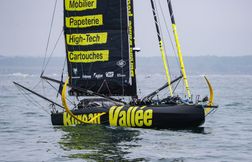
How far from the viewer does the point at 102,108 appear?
32.9 m

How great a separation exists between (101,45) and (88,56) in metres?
1.17

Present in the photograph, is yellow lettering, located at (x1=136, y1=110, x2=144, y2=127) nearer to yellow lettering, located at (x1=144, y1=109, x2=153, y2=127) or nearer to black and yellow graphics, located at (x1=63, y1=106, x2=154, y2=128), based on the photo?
black and yellow graphics, located at (x1=63, y1=106, x2=154, y2=128)

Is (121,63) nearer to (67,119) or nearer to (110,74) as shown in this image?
(110,74)

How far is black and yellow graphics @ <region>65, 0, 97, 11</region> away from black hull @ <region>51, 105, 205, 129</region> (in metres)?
7.12

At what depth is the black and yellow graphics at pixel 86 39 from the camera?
117 ft

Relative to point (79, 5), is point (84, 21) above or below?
below

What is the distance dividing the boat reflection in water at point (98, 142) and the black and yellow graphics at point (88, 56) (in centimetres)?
466

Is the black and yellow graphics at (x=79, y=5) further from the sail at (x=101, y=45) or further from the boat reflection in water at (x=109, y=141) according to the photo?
the boat reflection in water at (x=109, y=141)

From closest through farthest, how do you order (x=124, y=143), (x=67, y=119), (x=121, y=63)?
(x=124, y=143)
(x=67, y=119)
(x=121, y=63)

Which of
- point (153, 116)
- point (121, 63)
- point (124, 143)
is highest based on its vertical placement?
point (121, 63)

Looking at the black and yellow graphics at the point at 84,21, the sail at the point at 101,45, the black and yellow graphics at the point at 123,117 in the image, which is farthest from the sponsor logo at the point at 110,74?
the black and yellow graphics at the point at 123,117

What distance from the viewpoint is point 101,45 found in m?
35.9

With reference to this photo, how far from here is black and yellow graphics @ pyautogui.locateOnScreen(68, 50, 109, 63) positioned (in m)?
35.9

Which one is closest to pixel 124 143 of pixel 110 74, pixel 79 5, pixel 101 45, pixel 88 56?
pixel 110 74
